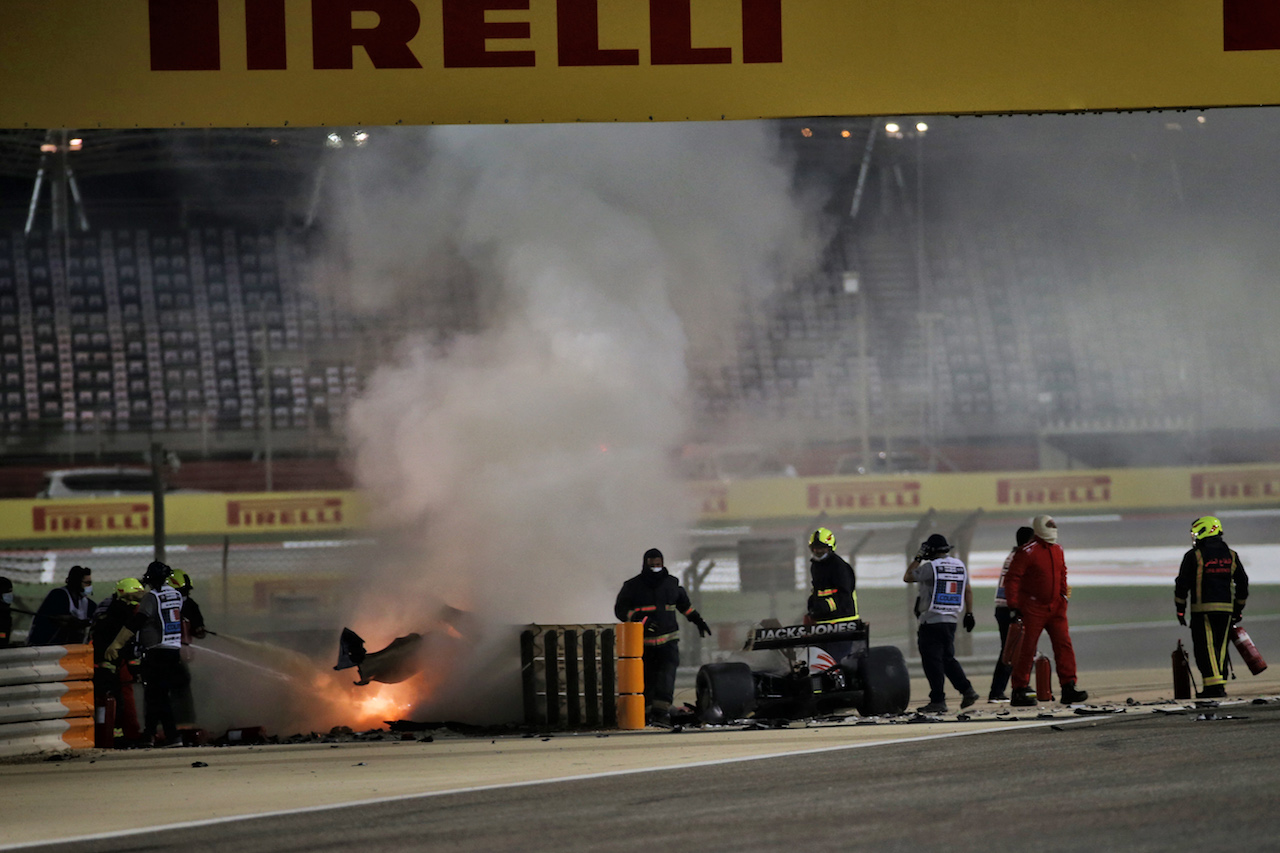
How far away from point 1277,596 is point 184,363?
19.7m

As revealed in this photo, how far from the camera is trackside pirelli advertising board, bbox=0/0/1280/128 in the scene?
10219mm

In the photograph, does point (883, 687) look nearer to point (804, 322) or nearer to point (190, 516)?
point (190, 516)

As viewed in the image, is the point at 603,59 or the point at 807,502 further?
the point at 807,502

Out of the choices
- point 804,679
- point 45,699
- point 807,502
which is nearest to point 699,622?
point 804,679

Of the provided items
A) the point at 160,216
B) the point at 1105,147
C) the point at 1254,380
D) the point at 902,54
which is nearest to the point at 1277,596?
the point at 1254,380

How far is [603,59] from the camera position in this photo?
10320 millimetres

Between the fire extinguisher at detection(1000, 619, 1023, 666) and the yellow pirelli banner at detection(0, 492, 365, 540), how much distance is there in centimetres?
1507

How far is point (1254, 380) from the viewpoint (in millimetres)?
29594

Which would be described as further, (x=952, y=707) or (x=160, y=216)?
(x=160, y=216)

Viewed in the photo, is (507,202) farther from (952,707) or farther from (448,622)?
(952,707)

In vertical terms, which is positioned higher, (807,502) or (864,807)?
(807,502)

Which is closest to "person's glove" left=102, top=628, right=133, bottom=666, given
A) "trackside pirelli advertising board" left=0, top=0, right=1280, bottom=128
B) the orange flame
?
the orange flame

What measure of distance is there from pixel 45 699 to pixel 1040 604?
6991 mm

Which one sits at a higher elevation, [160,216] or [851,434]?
[160,216]
